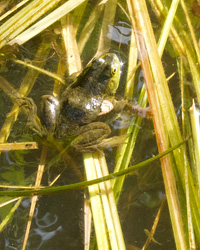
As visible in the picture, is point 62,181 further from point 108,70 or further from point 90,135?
point 108,70

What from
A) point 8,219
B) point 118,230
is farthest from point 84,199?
point 8,219

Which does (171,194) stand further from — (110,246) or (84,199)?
(84,199)

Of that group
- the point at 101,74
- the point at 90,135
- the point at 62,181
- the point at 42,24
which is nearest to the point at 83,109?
the point at 90,135

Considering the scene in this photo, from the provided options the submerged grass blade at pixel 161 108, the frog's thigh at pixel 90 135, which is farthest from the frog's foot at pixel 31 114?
the submerged grass blade at pixel 161 108

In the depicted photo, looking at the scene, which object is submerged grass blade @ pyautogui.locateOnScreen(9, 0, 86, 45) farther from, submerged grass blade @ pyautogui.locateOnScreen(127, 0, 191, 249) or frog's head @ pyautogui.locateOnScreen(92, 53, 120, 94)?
submerged grass blade @ pyautogui.locateOnScreen(127, 0, 191, 249)

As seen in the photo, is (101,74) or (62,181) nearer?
(62,181)

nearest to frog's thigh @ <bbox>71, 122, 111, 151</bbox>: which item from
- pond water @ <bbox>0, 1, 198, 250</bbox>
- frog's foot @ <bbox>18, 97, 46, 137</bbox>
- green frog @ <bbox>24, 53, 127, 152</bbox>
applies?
green frog @ <bbox>24, 53, 127, 152</bbox>
